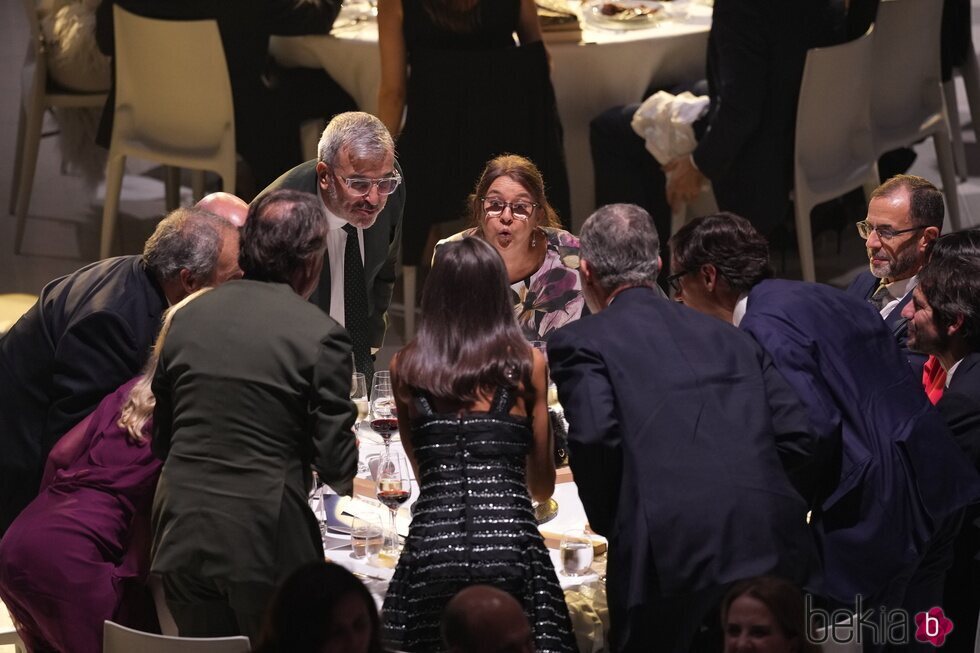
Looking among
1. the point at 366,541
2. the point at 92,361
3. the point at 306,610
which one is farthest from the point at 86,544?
the point at 306,610

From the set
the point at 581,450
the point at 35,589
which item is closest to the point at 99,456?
the point at 35,589

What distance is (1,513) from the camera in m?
4.09

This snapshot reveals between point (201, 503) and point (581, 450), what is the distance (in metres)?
0.79

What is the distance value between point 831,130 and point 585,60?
112 centimetres

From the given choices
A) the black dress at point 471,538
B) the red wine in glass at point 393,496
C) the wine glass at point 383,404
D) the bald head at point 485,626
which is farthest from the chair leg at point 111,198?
the bald head at point 485,626

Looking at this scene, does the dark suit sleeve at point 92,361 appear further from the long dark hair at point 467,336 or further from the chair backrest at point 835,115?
the chair backrest at point 835,115

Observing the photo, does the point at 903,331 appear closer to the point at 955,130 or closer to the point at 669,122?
the point at 669,122

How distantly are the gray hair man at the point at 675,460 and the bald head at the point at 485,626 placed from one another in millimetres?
450

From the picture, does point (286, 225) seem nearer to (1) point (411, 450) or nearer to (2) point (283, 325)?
(2) point (283, 325)

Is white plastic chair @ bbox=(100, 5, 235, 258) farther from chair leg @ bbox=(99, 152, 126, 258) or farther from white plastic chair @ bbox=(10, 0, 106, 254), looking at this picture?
white plastic chair @ bbox=(10, 0, 106, 254)

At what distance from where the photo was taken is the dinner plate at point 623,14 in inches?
269

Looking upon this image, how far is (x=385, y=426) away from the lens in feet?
12.2

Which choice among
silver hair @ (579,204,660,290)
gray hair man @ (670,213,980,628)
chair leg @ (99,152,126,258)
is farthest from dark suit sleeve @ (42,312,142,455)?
chair leg @ (99,152,126,258)

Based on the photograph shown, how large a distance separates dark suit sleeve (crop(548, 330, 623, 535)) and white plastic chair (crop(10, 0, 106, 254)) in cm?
474
